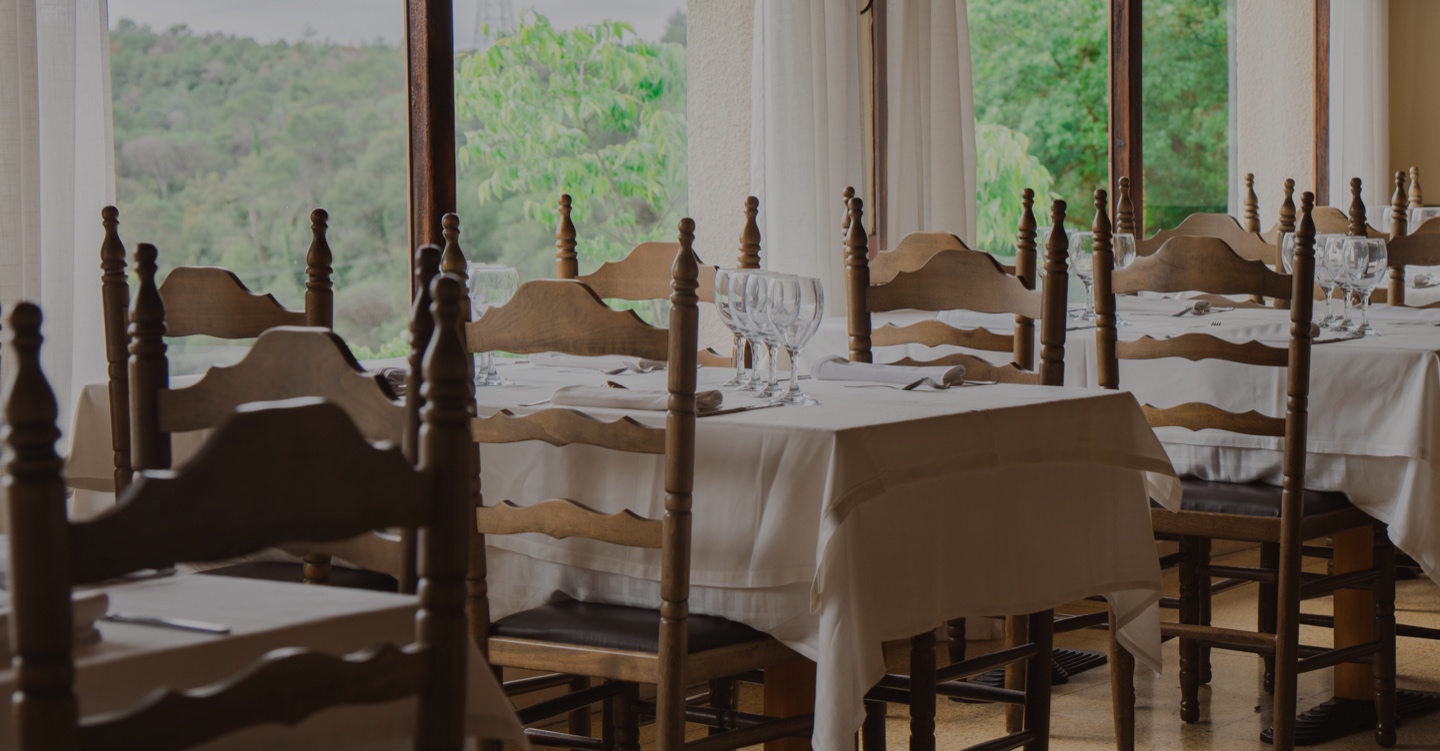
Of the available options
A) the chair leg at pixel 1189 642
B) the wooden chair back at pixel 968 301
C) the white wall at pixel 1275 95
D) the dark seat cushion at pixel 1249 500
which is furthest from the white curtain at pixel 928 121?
the white wall at pixel 1275 95

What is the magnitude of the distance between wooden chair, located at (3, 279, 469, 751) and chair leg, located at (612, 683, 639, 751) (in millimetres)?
1375

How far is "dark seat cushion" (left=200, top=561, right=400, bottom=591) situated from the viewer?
2438 millimetres

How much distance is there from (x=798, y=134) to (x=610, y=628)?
227cm

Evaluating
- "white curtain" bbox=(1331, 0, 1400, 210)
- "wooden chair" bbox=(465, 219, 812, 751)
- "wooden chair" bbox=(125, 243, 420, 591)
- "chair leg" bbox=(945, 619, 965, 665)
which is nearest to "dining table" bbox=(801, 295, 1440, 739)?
"chair leg" bbox=(945, 619, 965, 665)

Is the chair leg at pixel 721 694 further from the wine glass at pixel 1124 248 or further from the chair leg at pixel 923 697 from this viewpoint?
the wine glass at pixel 1124 248

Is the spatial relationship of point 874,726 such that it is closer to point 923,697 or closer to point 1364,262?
point 923,697

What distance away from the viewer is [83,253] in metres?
2.87

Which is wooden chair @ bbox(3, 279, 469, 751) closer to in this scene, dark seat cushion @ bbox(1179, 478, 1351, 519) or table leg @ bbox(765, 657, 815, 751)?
table leg @ bbox(765, 657, 815, 751)

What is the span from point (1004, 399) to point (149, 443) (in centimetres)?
119

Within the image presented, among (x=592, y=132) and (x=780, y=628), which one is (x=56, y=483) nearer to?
(x=780, y=628)

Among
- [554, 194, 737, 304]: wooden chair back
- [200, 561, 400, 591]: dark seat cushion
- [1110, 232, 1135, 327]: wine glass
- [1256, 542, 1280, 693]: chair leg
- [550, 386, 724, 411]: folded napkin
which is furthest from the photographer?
[1110, 232, 1135, 327]: wine glass

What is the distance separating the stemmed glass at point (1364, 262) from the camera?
3.44m

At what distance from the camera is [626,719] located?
2510 mm

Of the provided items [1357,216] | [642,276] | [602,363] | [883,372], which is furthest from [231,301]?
[1357,216]
